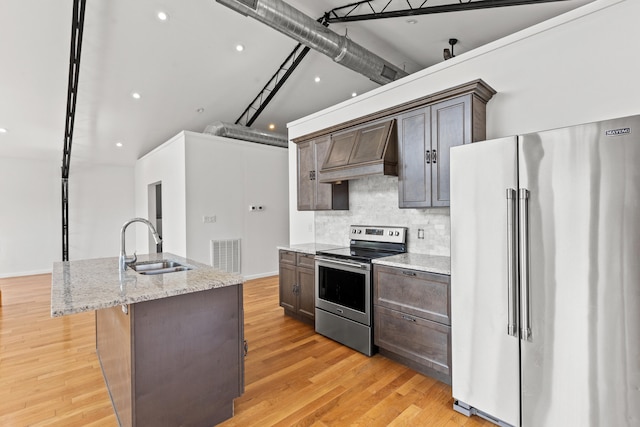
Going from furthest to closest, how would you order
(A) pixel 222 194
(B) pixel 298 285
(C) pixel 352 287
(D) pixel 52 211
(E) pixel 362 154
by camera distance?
1. (D) pixel 52 211
2. (A) pixel 222 194
3. (B) pixel 298 285
4. (E) pixel 362 154
5. (C) pixel 352 287

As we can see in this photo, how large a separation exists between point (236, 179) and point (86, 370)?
3941mm

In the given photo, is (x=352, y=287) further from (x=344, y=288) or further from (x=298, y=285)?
(x=298, y=285)

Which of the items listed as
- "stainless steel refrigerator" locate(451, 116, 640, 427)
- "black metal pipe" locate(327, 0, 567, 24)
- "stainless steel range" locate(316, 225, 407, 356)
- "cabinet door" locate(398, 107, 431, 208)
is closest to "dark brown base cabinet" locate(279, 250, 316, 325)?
"stainless steel range" locate(316, 225, 407, 356)

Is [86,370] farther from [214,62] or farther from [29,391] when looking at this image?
[214,62]

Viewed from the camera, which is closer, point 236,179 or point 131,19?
point 131,19

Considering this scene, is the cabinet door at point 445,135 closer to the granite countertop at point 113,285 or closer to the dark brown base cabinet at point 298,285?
the dark brown base cabinet at point 298,285

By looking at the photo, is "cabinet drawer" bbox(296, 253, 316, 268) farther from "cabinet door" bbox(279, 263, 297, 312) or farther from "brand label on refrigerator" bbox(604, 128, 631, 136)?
"brand label on refrigerator" bbox(604, 128, 631, 136)

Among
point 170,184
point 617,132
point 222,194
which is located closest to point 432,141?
point 617,132

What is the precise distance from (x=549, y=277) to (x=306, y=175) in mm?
3038

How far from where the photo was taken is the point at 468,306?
2.14 meters

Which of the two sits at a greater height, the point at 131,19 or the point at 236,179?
the point at 131,19

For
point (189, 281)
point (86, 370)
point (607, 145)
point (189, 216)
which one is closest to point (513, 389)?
point (607, 145)

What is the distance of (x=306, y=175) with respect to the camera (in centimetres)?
429

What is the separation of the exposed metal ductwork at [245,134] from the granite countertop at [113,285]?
12.9ft
